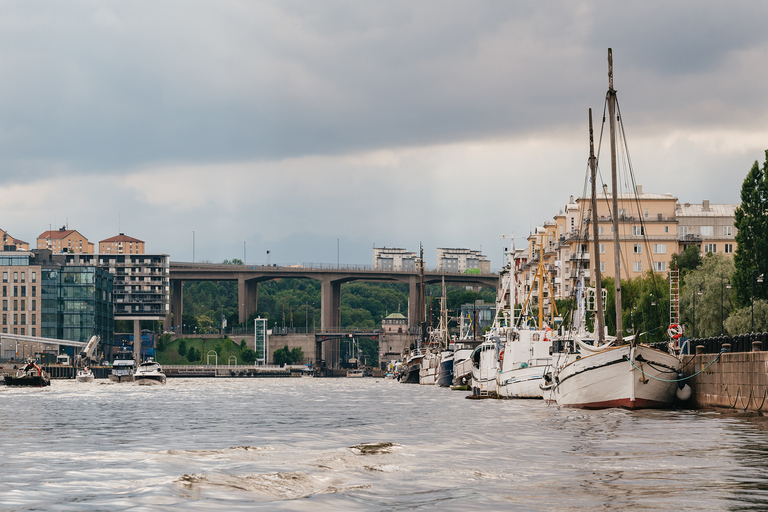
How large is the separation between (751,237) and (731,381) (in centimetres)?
4653

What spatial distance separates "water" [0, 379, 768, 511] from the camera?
21.7 m

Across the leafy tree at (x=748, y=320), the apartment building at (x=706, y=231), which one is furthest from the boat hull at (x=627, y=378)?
the apartment building at (x=706, y=231)

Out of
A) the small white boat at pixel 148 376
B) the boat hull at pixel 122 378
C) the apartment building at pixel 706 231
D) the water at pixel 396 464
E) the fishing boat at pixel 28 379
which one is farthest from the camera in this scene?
the apartment building at pixel 706 231

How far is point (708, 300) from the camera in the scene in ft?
332

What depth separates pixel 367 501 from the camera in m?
21.7

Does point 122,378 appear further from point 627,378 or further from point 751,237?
point 627,378

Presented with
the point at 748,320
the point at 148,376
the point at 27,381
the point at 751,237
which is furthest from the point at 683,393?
the point at 148,376

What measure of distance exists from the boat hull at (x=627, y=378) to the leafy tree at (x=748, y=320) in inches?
1498

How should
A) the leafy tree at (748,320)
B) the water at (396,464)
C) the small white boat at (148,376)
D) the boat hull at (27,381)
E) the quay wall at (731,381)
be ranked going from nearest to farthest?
the water at (396,464) < the quay wall at (731,381) < the leafy tree at (748,320) < the boat hull at (27,381) < the small white boat at (148,376)

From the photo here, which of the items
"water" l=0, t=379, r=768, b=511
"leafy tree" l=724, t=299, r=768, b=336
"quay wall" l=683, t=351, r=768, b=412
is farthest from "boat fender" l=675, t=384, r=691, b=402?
"leafy tree" l=724, t=299, r=768, b=336

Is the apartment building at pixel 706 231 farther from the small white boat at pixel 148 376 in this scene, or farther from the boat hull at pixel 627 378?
the boat hull at pixel 627 378

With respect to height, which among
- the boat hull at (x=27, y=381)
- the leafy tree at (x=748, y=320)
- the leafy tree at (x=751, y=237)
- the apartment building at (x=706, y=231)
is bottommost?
the boat hull at (x=27, y=381)

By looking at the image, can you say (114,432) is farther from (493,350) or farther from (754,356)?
(493,350)

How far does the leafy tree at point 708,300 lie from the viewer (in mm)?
100062
